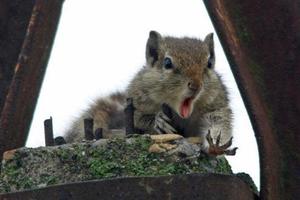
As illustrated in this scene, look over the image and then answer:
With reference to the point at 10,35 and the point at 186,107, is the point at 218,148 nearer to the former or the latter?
the point at 10,35

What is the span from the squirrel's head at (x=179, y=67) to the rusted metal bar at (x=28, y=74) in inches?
34.9

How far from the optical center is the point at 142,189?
1928 mm

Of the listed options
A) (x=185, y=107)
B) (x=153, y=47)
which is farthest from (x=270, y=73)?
(x=153, y=47)

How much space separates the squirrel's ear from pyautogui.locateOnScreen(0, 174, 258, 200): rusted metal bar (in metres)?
1.84

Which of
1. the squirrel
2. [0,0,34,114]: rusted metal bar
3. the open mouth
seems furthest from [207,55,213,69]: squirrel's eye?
[0,0,34,114]: rusted metal bar

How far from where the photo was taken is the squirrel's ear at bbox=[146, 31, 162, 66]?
12.4 ft

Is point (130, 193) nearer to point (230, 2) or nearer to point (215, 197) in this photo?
point (215, 197)

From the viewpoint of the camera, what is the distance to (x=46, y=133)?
2357mm

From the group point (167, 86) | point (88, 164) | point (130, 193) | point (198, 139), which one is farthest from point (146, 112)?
point (130, 193)

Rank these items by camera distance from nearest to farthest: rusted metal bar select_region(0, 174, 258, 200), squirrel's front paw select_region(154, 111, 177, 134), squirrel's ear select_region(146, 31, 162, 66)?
rusted metal bar select_region(0, 174, 258, 200), squirrel's front paw select_region(154, 111, 177, 134), squirrel's ear select_region(146, 31, 162, 66)

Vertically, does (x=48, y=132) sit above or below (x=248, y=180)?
above

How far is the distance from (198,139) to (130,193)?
53 cm

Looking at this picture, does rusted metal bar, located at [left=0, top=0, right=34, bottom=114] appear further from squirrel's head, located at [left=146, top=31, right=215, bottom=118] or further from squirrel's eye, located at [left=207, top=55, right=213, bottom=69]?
squirrel's eye, located at [left=207, top=55, right=213, bottom=69]

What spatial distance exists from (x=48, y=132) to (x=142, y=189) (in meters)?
0.52
